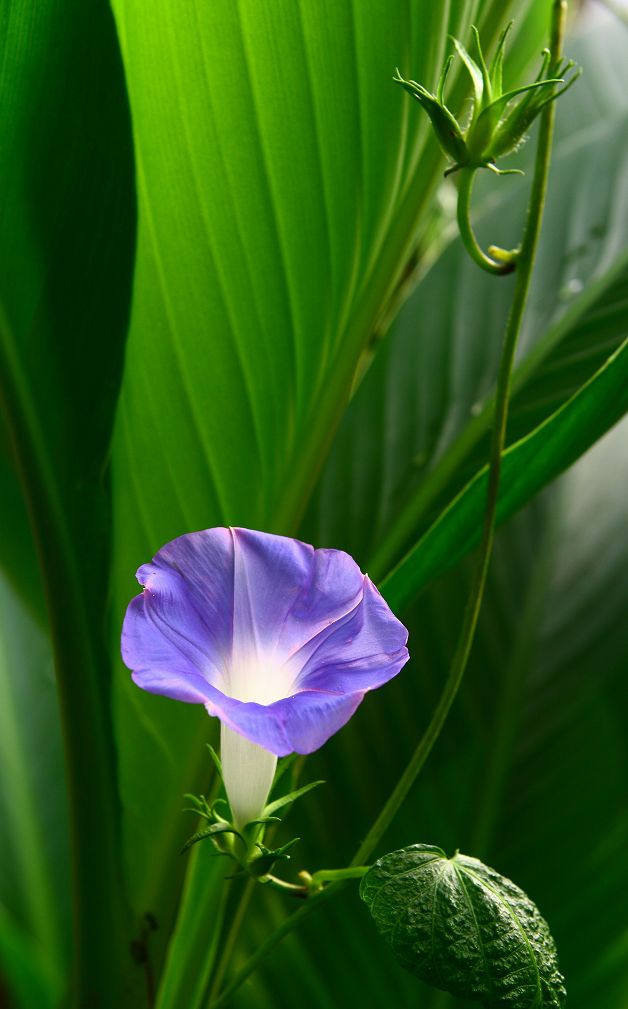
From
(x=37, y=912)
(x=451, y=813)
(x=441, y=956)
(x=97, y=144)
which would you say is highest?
(x=97, y=144)

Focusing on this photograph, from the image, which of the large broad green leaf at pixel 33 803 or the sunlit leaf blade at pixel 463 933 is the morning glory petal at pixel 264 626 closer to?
the sunlit leaf blade at pixel 463 933

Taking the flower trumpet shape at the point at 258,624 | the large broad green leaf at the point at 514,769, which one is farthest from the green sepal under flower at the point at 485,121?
the large broad green leaf at the point at 514,769

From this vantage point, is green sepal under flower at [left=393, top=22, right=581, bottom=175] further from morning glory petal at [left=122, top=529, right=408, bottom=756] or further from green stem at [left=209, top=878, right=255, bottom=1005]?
green stem at [left=209, top=878, right=255, bottom=1005]

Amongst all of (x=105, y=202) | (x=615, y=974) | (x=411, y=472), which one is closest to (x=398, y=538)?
(x=411, y=472)

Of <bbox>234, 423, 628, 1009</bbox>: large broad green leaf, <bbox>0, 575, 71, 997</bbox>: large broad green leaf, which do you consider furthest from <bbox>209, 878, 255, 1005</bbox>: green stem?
<bbox>0, 575, 71, 997</bbox>: large broad green leaf

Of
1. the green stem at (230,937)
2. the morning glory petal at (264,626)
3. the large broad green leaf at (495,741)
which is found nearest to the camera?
the morning glory petal at (264,626)

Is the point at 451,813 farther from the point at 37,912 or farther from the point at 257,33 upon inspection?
the point at 257,33
